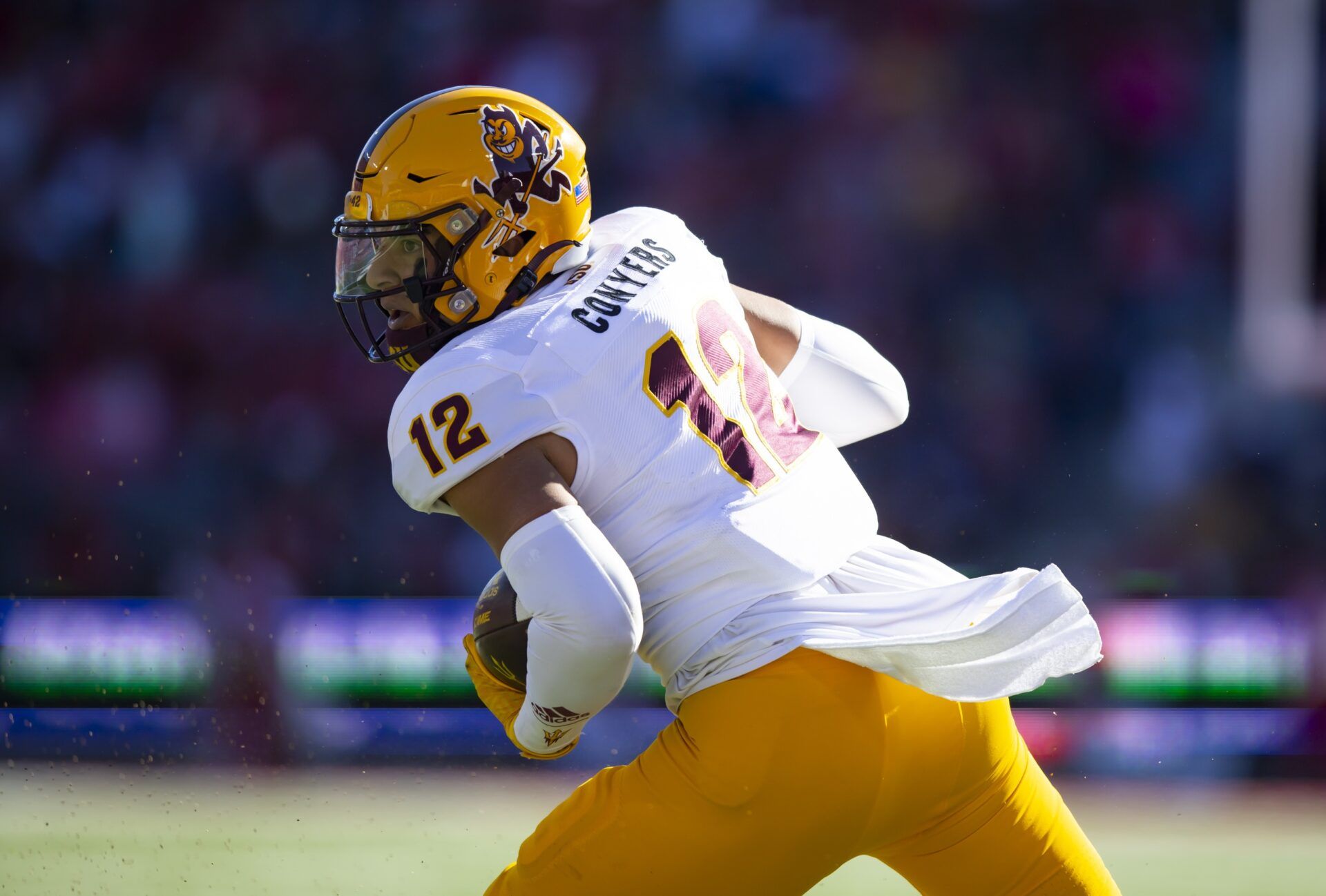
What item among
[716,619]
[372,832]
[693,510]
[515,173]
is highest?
[515,173]

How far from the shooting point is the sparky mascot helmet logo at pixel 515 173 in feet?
6.31

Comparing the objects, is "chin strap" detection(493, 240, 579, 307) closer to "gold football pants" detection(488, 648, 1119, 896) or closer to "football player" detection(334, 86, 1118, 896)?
"football player" detection(334, 86, 1118, 896)

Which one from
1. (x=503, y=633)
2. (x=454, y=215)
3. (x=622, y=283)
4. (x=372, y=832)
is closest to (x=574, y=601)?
(x=503, y=633)

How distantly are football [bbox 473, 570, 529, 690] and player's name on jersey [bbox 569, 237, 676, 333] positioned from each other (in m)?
0.35

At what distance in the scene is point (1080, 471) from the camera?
17.5ft

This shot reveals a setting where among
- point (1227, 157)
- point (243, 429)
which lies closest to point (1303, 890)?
point (1227, 157)

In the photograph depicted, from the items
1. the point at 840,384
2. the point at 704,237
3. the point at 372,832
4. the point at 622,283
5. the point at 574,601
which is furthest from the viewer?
the point at 704,237

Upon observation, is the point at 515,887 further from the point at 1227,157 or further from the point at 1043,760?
the point at 1227,157

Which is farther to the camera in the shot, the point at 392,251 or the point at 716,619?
the point at 392,251

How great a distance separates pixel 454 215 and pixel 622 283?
0.28m

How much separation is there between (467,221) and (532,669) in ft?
2.16

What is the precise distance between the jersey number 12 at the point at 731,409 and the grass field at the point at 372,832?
Answer: 2.03 metres

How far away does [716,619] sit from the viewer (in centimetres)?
164

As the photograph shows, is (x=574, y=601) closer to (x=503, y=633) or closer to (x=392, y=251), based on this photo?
(x=503, y=633)
